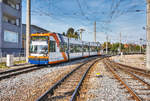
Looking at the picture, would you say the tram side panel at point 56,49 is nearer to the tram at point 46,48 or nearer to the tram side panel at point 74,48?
the tram at point 46,48

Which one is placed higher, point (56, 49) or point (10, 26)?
point (10, 26)

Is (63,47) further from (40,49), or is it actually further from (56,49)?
(40,49)

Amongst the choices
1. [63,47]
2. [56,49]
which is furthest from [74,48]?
[56,49]

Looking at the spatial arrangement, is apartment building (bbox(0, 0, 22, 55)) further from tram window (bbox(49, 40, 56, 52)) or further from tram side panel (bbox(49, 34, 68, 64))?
tram window (bbox(49, 40, 56, 52))

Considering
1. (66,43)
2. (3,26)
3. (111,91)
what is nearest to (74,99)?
(111,91)

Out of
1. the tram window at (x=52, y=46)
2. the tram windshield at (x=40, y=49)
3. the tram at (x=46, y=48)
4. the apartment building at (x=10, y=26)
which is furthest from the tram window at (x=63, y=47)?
the apartment building at (x=10, y=26)

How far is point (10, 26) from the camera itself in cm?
2730

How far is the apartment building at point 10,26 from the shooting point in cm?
2491

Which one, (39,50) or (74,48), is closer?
(39,50)

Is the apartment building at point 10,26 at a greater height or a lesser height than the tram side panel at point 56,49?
greater

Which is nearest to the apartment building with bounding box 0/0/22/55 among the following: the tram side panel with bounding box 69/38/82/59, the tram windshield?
the tram side panel with bounding box 69/38/82/59

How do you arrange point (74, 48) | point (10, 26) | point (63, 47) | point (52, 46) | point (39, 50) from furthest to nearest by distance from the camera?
1. point (10, 26)
2. point (74, 48)
3. point (63, 47)
4. point (52, 46)
5. point (39, 50)

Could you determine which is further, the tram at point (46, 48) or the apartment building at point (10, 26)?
the apartment building at point (10, 26)

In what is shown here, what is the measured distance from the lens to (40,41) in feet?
39.4
